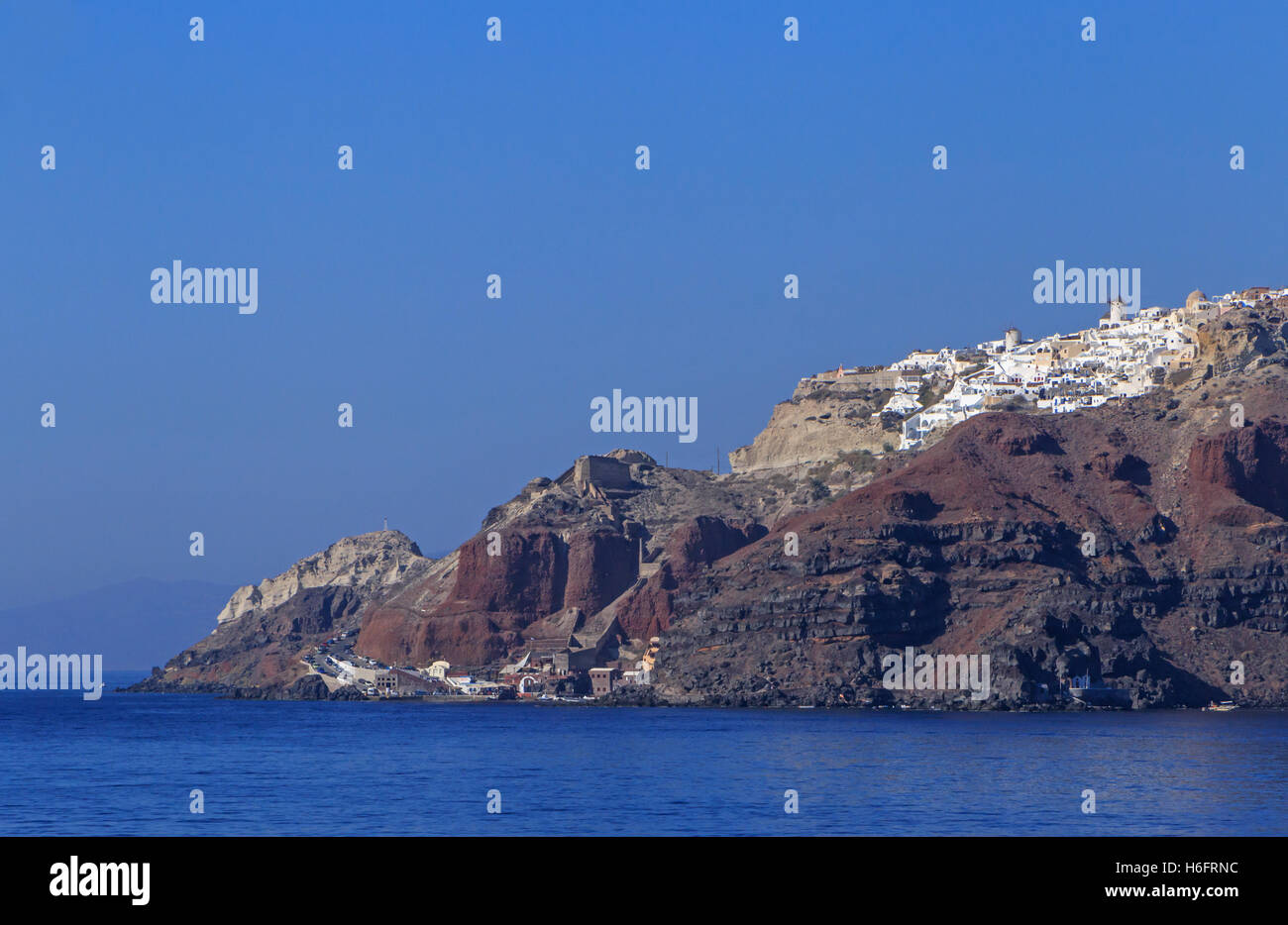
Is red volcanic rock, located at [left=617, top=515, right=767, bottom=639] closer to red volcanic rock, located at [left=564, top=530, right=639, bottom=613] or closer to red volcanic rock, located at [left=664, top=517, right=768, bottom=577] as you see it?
red volcanic rock, located at [left=664, top=517, right=768, bottom=577]

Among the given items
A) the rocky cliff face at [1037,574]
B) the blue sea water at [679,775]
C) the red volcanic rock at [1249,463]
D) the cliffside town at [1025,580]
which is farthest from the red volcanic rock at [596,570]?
the red volcanic rock at [1249,463]

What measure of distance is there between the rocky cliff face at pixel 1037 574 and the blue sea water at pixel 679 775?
7.32m

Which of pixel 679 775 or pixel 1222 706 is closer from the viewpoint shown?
pixel 679 775

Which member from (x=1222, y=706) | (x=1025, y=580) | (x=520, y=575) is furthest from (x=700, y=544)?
(x=1222, y=706)

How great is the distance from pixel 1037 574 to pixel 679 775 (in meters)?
67.2

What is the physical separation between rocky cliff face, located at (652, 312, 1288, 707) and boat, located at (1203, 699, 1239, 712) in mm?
1007

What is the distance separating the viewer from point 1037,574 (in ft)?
447

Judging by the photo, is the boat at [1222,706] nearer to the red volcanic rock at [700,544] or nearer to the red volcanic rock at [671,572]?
the red volcanic rock at [671,572]

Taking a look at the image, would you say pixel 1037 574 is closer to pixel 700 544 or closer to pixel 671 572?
pixel 700 544

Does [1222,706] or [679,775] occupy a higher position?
[679,775]

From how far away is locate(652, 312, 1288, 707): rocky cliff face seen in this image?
430 feet

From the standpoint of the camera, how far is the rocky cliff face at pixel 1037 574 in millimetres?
131000

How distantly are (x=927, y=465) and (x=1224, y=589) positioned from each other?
3353 cm
